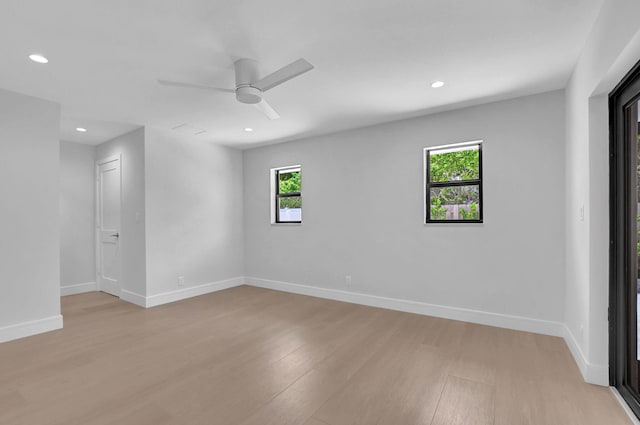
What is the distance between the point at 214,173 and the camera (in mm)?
5238

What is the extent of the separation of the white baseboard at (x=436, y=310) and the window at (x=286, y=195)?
1.15 meters

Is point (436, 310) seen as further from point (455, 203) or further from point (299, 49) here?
point (299, 49)

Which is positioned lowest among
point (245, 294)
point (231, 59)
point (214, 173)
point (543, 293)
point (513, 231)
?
point (245, 294)

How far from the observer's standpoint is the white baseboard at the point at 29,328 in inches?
119

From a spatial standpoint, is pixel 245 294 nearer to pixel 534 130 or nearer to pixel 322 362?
pixel 322 362

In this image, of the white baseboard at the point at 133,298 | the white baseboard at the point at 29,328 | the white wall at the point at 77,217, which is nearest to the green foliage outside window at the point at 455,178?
the white baseboard at the point at 133,298

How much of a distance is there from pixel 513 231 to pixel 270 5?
318 centimetres

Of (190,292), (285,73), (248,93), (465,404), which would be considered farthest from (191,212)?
(465,404)

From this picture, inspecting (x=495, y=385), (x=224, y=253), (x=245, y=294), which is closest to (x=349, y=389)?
(x=495, y=385)

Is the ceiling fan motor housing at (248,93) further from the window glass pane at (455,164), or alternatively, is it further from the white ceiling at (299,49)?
the window glass pane at (455,164)

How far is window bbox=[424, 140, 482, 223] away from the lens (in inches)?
143

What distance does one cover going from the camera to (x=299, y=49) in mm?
2311

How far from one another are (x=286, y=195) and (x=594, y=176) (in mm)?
4108

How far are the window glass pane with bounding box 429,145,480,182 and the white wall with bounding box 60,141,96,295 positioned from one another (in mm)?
5706
